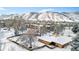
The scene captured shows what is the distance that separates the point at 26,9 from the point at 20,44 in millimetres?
341

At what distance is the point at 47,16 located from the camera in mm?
1667

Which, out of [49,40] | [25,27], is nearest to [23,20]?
[25,27]

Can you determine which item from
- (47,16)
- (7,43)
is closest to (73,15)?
(47,16)

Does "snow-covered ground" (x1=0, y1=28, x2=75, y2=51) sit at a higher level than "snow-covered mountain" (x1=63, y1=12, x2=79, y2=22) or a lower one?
lower

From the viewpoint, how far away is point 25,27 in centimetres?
167

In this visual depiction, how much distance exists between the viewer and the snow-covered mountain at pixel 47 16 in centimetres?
166

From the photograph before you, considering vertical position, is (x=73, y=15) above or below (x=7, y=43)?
above

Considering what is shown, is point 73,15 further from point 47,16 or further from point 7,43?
point 7,43

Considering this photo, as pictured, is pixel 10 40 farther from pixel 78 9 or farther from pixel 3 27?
pixel 78 9

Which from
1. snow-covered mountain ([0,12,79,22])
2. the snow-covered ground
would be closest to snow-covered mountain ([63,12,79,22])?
snow-covered mountain ([0,12,79,22])

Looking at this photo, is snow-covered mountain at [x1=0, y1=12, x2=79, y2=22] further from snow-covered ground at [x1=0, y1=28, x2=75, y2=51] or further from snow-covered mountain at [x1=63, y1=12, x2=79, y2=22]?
snow-covered ground at [x1=0, y1=28, x2=75, y2=51]

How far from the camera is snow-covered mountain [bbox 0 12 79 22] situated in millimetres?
1662

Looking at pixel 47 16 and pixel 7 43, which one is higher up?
pixel 47 16

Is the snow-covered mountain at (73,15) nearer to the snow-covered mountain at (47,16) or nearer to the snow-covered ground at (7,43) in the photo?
the snow-covered mountain at (47,16)
